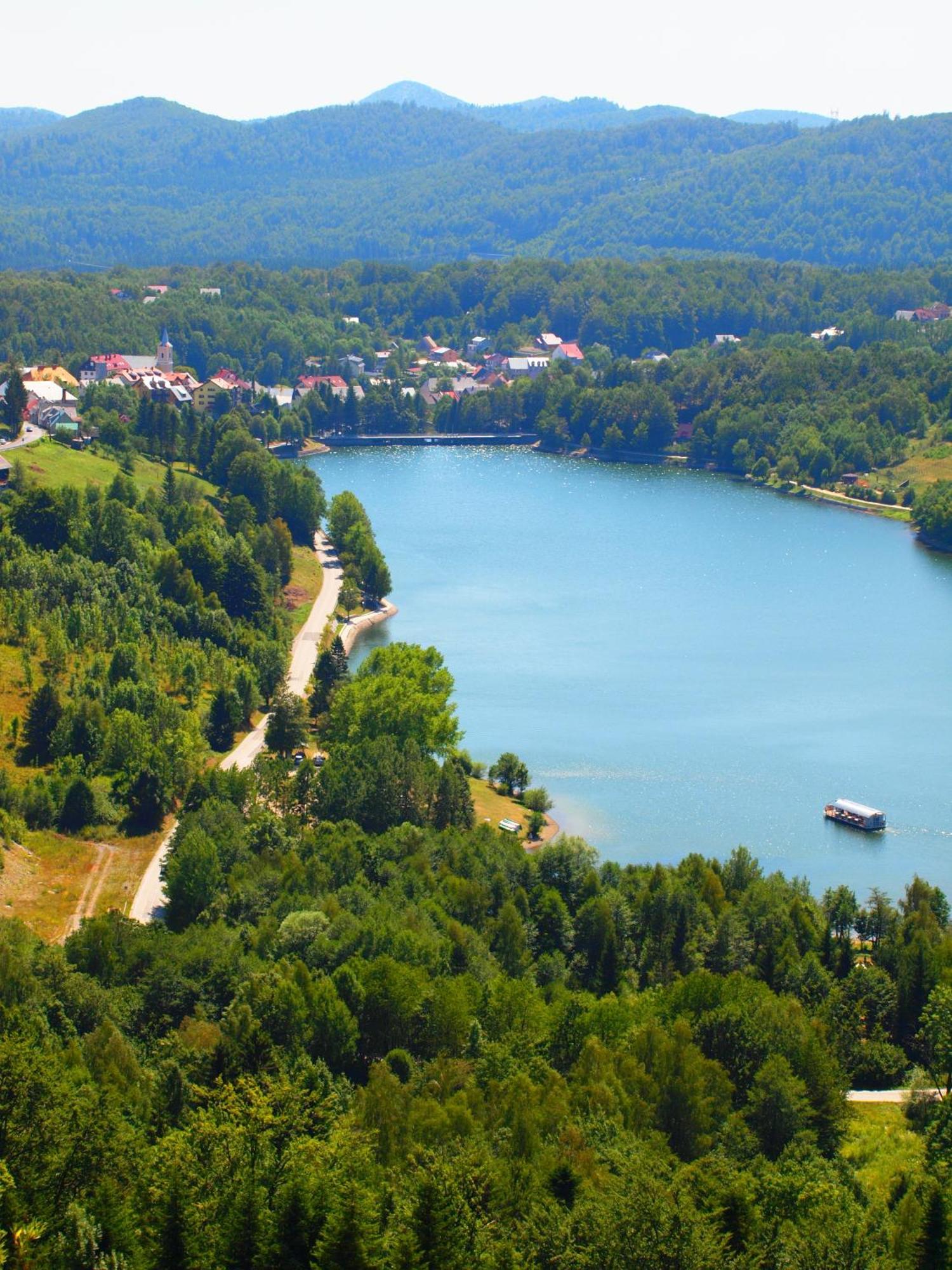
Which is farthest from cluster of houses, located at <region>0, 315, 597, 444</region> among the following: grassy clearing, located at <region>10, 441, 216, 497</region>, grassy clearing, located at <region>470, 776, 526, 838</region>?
grassy clearing, located at <region>470, 776, 526, 838</region>

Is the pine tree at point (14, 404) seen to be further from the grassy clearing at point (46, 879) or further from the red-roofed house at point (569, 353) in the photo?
the red-roofed house at point (569, 353)

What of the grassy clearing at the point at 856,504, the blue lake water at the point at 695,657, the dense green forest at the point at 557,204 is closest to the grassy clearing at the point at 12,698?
the blue lake water at the point at 695,657

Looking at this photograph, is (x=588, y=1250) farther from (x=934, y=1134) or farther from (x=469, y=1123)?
(x=934, y=1134)

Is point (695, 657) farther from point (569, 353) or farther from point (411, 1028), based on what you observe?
point (569, 353)

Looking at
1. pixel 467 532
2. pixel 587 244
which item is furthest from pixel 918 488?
pixel 587 244

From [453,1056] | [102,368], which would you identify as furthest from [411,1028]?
[102,368]
